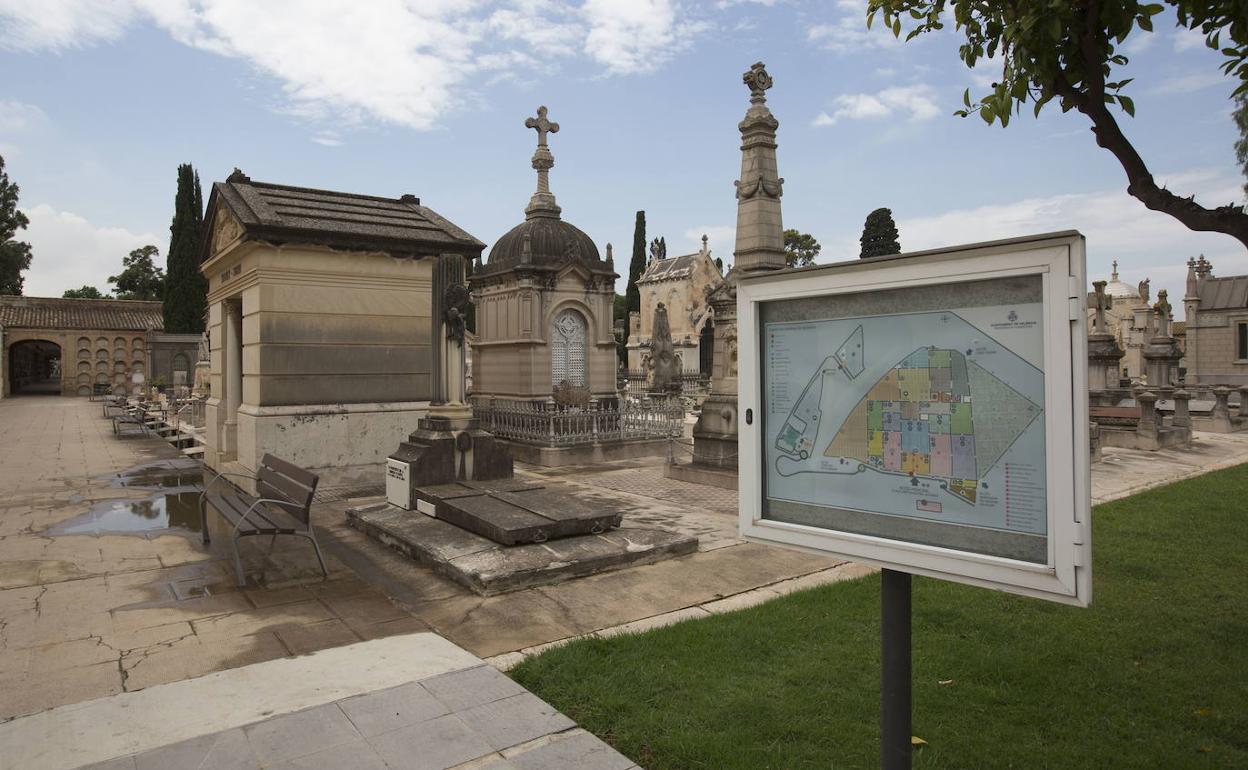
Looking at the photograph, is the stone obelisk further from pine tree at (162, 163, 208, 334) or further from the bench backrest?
pine tree at (162, 163, 208, 334)

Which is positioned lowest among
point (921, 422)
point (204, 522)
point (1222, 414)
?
point (204, 522)

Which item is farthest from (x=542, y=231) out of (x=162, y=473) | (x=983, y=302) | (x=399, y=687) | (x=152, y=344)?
(x=152, y=344)

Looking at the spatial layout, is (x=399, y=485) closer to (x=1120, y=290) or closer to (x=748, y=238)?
(x=748, y=238)

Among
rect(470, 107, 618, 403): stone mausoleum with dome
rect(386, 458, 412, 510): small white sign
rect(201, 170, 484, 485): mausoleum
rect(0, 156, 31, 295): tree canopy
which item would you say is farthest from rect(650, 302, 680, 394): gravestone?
rect(0, 156, 31, 295): tree canopy

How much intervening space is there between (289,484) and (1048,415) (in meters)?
6.15

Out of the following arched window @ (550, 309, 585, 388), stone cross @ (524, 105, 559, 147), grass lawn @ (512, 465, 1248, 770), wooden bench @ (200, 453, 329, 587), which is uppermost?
stone cross @ (524, 105, 559, 147)

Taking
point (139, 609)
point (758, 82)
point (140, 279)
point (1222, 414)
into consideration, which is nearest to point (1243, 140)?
point (1222, 414)

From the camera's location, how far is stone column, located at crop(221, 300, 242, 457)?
1100cm

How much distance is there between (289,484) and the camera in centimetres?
642

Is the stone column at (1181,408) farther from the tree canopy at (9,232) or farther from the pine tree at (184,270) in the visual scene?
the tree canopy at (9,232)

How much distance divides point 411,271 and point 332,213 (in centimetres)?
140

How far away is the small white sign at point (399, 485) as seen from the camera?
7.73 m

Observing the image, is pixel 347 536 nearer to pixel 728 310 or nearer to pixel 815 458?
pixel 815 458

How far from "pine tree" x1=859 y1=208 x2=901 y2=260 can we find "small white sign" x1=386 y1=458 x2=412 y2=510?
2962 cm
